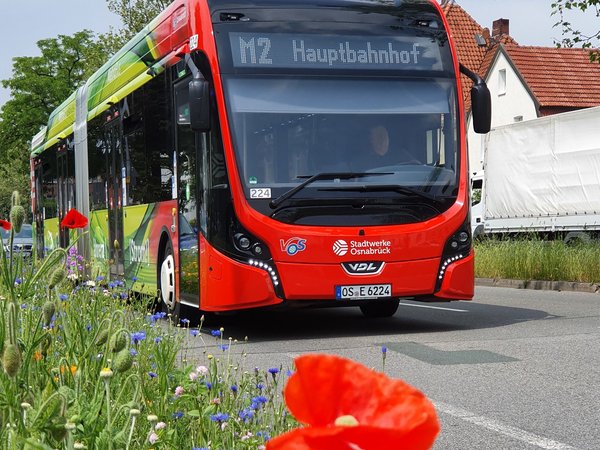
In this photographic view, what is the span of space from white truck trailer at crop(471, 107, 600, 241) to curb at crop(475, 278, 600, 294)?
241cm

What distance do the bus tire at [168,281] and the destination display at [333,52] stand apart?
2.50m

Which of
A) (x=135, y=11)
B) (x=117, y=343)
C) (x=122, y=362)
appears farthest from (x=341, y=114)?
(x=135, y=11)

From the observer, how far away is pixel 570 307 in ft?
48.1

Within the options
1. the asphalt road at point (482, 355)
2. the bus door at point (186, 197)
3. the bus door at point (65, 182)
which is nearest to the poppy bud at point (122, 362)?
the asphalt road at point (482, 355)

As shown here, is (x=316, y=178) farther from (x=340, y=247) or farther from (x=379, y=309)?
(x=379, y=309)

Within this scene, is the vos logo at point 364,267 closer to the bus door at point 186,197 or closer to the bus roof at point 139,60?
the bus door at point 186,197

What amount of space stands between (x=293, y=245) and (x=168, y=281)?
234 centimetres

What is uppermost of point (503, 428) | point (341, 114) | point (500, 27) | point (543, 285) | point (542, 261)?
point (500, 27)

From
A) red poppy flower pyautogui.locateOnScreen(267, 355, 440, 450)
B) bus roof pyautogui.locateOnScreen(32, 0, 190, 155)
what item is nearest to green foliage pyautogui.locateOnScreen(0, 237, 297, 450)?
red poppy flower pyautogui.locateOnScreen(267, 355, 440, 450)

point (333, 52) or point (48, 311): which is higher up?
point (333, 52)

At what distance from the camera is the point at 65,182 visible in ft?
68.2

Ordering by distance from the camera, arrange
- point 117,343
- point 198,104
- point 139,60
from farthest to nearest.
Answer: point 139,60 < point 198,104 < point 117,343

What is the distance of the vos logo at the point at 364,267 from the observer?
10.6 meters

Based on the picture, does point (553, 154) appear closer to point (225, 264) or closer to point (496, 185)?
point (496, 185)
